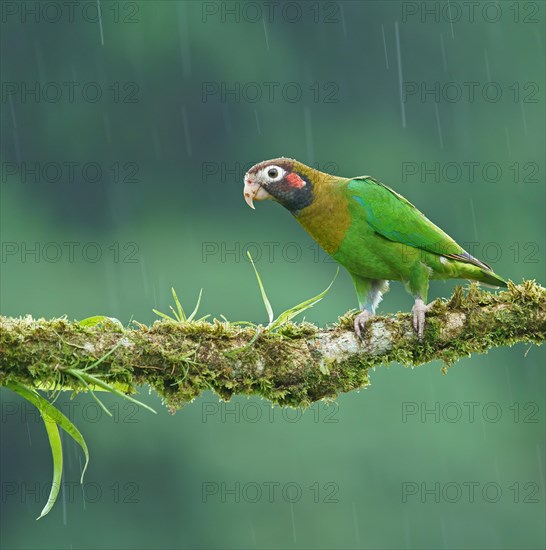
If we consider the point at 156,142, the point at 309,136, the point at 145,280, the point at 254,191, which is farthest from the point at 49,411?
the point at 156,142

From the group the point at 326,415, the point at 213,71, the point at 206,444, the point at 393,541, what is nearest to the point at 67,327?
the point at 326,415

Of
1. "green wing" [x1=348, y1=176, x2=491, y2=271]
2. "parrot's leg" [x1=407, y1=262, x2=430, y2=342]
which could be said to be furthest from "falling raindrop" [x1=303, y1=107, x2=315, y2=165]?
"parrot's leg" [x1=407, y1=262, x2=430, y2=342]

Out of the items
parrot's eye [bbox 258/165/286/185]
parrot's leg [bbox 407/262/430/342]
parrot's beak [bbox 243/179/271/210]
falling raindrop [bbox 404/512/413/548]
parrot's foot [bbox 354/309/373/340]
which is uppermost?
parrot's eye [bbox 258/165/286/185]

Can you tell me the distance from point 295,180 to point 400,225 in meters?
0.59

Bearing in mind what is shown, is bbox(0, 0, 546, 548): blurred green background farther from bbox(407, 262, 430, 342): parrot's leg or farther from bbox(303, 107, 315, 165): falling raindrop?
bbox(407, 262, 430, 342): parrot's leg

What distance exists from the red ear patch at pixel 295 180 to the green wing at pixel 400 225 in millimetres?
264

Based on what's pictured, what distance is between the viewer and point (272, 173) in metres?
5.48

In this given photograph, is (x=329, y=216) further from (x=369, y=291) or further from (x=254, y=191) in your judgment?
(x=369, y=291)

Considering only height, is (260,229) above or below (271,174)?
below

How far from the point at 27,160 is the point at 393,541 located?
11176 mm

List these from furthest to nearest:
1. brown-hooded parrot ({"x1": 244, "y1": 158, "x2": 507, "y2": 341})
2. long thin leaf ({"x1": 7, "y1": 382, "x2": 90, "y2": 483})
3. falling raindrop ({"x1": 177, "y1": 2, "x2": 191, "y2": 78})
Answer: falling raindrop ({"x1": 177, "y1": 2, "x2": 191, "y2": 78}) → brown-hooded parrot ({"x1": 244, "y1": 158, "x2": 507, "y2": 341}) → long thin leaf ({"x1": 7, "y1": 382, "x2": 90, "y2": 483})

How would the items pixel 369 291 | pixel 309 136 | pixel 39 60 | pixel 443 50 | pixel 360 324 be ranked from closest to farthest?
pixel 360 324
pixel 369 291
pixel 309 136
pixel 39 60
pixel 443 50

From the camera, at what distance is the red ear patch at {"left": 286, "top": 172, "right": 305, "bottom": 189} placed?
5469mm

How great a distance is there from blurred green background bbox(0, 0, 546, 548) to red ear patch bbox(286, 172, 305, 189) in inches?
377
